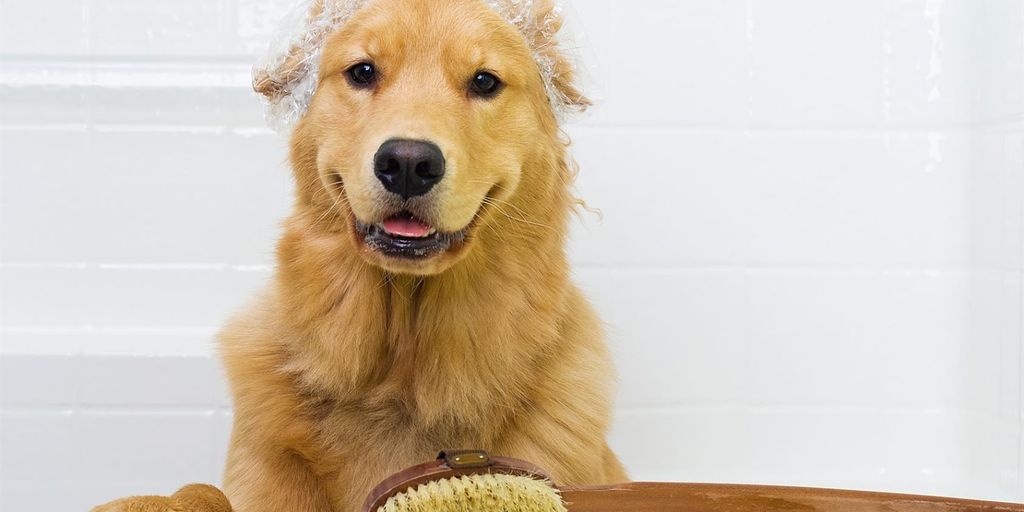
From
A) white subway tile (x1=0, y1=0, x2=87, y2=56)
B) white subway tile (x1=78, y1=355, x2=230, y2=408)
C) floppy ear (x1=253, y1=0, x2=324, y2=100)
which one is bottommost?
white subway tile (x1=78, y1=355, x2=230, y2=408)

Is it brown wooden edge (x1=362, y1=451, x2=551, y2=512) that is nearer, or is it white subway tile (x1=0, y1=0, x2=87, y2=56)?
brown wooden edge (x1=362, y1=451, x2=551, y2=512)

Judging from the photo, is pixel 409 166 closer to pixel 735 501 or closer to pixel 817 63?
pixel 735 501

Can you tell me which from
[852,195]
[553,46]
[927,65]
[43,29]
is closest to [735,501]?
[553,46]

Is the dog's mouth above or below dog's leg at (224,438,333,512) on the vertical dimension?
above

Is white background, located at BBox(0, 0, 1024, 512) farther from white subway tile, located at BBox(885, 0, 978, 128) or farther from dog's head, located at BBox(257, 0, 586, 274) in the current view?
dog's head, located at BBox(257, 0, 586, 274)

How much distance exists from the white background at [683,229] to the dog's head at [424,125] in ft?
2.17

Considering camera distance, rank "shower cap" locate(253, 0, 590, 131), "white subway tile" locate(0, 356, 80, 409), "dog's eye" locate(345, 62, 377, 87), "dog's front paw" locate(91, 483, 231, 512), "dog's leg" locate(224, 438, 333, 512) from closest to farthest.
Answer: "dog's front paw" locate(91, 483, 231, 512), "dog's leg" locate(224, 438, 333, 512), "dog's eye" locate(345, 62, 377, 87), "shower cap" locate(253, 0, 590, 131), "white subway tile" locate(0, 356, 80, 409)

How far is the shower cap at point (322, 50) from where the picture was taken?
169cm

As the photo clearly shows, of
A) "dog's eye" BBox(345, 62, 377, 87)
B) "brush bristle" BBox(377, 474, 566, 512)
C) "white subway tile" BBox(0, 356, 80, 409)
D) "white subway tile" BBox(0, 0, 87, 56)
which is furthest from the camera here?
"white subway tile" BBox(0, 0, 87, 56)

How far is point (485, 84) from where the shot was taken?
1602 mm

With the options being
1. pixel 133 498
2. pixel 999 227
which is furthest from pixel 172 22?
pixel 999 227

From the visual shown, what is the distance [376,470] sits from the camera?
151cm

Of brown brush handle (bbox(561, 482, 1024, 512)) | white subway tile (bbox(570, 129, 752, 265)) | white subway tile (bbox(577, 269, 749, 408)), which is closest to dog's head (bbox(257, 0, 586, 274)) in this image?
brown brush handle (bbox(561, 482, 1024, 512))

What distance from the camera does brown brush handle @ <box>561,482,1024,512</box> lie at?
4.30ft
